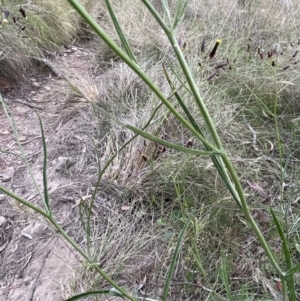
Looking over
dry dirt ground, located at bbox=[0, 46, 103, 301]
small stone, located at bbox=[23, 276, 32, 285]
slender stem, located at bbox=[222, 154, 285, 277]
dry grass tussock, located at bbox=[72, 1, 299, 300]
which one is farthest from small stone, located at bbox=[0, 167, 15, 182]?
slender stem, located at bbox=[222, 154, 285, 277]

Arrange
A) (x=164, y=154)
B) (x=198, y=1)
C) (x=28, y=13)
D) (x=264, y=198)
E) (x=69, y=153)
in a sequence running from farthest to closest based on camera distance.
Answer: (x=198, y=1), (x=28, y=13), (x=69, y=153), (x=164, y=154), (x=264, y=198)

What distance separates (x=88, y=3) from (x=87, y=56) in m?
0.71

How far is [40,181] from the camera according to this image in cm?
166

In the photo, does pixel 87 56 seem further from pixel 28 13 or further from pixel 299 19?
pixel 299 19

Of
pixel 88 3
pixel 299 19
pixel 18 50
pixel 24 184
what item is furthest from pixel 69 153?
Result: pixel 88 3

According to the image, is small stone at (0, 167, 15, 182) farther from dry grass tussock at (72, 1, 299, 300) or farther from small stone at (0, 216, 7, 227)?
dry grass tussock at (72, 1, 299, 300)

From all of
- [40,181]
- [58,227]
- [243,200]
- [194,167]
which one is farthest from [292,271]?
[40,181]

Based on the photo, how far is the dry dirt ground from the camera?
125 cm

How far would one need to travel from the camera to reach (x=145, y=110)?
189cm

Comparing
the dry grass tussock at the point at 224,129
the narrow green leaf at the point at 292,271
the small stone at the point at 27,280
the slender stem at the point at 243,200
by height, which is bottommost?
the dry grass tussock at the point at 224,129

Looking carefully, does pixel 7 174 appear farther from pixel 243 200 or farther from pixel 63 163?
pixel 243 200

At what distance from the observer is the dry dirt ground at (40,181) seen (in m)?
1.25

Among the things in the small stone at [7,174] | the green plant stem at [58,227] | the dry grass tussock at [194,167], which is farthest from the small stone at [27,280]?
the green plant stem at [58,227]

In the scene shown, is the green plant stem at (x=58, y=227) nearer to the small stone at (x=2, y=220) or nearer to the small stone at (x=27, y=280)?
the small stone at (x=27, y=280)
